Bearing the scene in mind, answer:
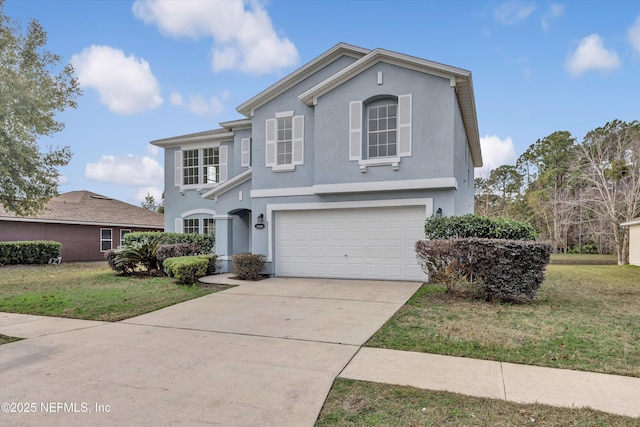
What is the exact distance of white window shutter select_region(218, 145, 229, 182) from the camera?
56.1 ft

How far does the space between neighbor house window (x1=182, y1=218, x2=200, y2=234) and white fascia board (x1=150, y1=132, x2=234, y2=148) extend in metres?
3.76

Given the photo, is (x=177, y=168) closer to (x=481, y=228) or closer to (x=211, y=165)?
(x=211, y=165)

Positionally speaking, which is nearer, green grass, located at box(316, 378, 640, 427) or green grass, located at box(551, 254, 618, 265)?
green grass, located at box(316, 378, 640, 427)

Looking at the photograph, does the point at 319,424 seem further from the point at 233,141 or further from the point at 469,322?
the point at 233,141

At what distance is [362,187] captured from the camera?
37.3 ft

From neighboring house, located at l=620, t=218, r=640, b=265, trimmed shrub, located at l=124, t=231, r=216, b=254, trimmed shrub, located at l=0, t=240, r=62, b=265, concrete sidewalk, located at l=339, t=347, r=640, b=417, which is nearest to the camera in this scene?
concrete sidewalk, located at l=339, t=347, r=640, b=417

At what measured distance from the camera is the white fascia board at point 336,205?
10.9 m

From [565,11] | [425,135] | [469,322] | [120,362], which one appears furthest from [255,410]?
[565,11]

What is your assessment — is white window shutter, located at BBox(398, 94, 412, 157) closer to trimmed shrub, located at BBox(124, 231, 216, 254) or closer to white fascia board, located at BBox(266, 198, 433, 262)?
white fascia board, located at BBox(266, 198, 433, 262)

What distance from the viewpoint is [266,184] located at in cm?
1295

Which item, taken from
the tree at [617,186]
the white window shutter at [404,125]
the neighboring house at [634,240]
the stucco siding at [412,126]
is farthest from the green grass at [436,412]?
the tree at [617,186]

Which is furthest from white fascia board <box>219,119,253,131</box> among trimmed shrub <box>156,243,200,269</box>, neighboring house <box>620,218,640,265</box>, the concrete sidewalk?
neighboring house <box>620,218,640,265</box>

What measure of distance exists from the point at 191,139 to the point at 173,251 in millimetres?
6692

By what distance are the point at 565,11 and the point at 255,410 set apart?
16.9m
